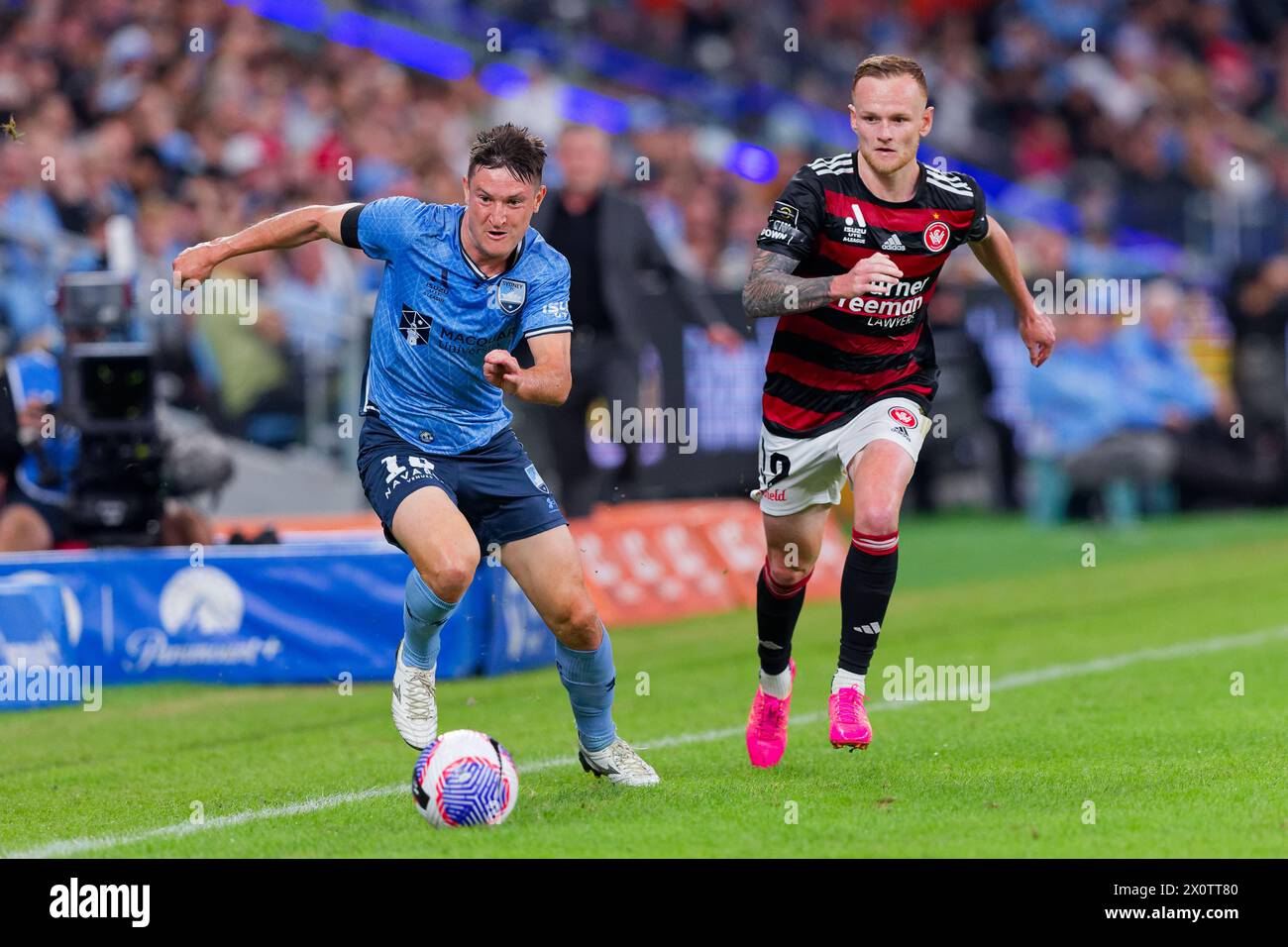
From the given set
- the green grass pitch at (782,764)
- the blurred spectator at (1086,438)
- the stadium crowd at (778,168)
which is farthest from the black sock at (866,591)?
the blurred spectator at (1086,438)

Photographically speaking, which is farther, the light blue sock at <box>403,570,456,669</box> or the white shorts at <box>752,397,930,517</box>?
the white shorts at <box>752,397,930,517</box>

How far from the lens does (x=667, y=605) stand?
13625mm

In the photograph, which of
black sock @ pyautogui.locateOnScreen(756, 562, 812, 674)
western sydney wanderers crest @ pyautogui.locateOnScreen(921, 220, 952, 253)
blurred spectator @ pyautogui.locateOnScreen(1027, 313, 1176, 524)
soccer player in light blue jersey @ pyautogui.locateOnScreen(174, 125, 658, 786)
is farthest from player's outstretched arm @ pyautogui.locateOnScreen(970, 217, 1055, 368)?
blurred spectator @ pyautogui.locateOnScreen(1027, 313, 1176, 524)

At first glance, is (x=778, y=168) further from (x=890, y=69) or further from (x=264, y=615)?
(x=890, y=69)

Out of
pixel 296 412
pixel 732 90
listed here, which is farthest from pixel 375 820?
pixel 732 90

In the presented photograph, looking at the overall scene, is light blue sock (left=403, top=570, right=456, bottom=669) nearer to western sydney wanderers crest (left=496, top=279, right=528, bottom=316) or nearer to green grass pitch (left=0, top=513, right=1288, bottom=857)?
green grass pitch (left=0, top=513, right=1288, bottom=857)

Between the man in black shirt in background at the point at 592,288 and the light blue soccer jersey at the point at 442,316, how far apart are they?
20.9ft

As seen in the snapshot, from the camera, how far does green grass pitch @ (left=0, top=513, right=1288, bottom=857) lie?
19.9ft

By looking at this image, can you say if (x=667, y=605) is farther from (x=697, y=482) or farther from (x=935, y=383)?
(x=935, y=383)

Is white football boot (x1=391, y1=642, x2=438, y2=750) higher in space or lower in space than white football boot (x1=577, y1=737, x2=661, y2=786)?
higher

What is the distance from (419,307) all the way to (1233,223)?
1962cm

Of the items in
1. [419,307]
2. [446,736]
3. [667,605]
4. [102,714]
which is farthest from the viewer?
[667,605]

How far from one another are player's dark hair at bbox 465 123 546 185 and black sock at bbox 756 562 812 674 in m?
2.10

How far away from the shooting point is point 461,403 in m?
7.25
